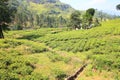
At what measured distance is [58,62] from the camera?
43.1 metres

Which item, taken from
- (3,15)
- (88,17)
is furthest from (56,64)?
(88,17)

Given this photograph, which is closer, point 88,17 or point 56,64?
point 56,64

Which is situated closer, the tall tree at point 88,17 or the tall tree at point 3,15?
the tall tree at point 3,15

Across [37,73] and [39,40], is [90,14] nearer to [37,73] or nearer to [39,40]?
[39,40]

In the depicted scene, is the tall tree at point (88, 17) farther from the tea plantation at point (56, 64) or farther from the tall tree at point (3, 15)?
the tea plantation at point (56, 64)

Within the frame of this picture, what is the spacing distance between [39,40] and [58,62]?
104ft

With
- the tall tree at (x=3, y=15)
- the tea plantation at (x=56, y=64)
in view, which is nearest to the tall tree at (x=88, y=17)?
the tall tree at (x=3, y=15)

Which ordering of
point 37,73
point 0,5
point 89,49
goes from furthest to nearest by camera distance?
point 0,5 → point 89,49 → point 37,73

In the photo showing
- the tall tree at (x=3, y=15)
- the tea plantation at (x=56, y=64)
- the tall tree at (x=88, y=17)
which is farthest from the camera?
the tall tree at (x=88, y=17)

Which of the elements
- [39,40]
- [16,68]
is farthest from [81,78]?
[39,40]

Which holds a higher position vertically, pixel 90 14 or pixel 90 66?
pixel 90 14

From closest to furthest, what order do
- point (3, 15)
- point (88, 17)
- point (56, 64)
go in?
point (56, 64)
point (3, 15)
point (88, 17)

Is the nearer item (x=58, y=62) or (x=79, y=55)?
(x=58, y=62)

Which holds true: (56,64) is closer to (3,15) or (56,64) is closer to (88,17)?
(3,15)
